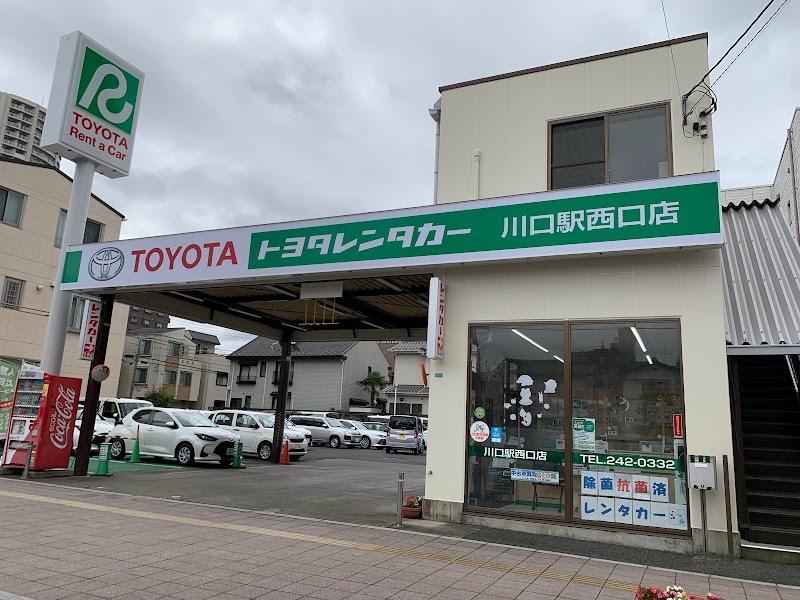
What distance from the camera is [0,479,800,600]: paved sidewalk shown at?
18.1ft

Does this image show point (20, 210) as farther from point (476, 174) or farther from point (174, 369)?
→ point (174, 369)

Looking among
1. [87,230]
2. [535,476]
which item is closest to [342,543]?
[535,476]

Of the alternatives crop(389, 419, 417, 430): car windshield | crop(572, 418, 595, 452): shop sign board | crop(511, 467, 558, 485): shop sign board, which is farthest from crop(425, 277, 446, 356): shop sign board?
crop(389, 419, 417, 430): car windshield

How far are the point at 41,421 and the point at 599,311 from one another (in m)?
11.4

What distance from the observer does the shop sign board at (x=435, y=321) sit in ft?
29.6

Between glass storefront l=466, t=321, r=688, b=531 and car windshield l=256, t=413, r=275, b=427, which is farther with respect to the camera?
car windshield l=256, t=413, r=275, b=427

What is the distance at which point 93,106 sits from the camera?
543 inches

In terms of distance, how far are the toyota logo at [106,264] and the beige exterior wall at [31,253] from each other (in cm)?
1414

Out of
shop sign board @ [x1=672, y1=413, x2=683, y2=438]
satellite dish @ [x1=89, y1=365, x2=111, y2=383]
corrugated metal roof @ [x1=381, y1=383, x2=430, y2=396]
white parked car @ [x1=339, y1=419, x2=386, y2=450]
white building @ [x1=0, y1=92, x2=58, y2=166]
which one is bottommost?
white parked car @ [x1=339, y1=419, x2=386, y2=450]

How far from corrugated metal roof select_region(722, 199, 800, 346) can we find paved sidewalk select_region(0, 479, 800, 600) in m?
3.31

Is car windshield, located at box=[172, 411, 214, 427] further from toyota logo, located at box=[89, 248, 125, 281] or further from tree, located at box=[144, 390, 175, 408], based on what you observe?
tree, located at box=[144, 390, 175, 408]

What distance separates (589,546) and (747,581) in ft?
6.23

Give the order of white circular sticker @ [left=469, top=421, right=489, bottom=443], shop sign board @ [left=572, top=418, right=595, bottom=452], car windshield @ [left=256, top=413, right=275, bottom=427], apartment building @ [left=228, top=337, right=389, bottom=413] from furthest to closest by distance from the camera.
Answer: apartment building @ [left=228, top=337, right=389, bottom=413]
car windshield @ [left=256, top=413, right=275, bottom=427]
white circular sticker @ [left=469, top=421, right=489, bottom=443]
shop sign board @ [left=572, top=418, right=595, bottom=452]

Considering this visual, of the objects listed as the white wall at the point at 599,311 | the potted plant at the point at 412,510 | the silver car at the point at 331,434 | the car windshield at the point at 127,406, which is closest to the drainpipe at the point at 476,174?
the white wall at the point at 599,311
